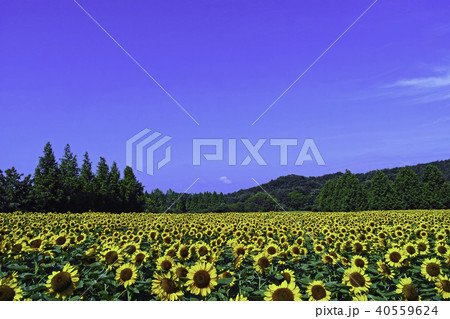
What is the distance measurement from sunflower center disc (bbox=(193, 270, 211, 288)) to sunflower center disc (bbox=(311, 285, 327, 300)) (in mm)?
1811

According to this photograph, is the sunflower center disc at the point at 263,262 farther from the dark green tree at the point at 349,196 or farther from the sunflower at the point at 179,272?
the dark green tree at the point at 349,196

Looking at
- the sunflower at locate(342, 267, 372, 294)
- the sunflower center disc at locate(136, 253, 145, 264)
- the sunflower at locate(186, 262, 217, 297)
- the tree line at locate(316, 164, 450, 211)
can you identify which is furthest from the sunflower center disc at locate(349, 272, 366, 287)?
the tree line at locate(316, 164, 450, 211)

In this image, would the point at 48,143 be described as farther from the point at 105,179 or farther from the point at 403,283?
the point at 403,283

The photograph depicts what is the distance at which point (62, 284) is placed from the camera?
6.34 m

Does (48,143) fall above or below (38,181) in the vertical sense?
above

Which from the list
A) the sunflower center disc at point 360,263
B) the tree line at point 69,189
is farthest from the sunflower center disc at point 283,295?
the tree line at point 69,189

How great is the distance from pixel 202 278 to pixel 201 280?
1.3 inches

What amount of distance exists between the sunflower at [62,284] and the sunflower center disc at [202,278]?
2.05 meters

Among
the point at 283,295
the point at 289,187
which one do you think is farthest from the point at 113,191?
the point at 283,295

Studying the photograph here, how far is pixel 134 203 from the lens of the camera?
220 ft

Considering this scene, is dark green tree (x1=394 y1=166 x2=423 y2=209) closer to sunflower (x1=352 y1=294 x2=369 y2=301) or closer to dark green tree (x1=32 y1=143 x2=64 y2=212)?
dark green tree (x1=32 y1=143 x2=64 y2=212)

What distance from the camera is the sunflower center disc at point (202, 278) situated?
615 centimetres
